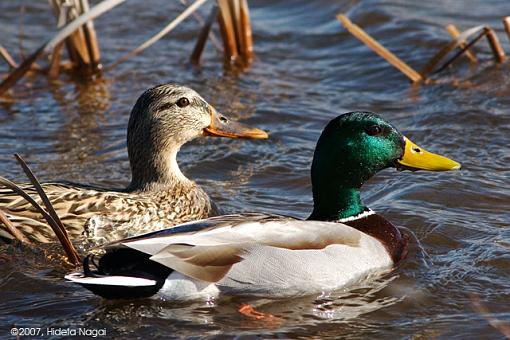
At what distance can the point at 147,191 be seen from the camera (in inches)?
324

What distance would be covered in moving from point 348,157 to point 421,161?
0.52 meters

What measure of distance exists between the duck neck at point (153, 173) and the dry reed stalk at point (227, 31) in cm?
367

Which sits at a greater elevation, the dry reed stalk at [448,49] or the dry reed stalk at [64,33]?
the dry reed stalk at [64,33]

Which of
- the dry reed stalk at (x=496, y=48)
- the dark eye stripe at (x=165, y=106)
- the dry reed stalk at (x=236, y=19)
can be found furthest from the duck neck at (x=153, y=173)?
the dry reed stalk at (x=496, y=48)

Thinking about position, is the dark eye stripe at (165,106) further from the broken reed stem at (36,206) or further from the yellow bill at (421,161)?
the yellow bill at (421,161)

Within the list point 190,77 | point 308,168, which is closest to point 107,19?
point 190,77

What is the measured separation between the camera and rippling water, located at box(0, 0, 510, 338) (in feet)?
21.4

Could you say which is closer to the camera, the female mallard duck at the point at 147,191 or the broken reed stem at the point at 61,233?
the broken reed stem at the point at 61,233

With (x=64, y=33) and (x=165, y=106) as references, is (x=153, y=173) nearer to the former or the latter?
(x=165, y=106)

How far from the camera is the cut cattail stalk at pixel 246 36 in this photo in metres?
12.0

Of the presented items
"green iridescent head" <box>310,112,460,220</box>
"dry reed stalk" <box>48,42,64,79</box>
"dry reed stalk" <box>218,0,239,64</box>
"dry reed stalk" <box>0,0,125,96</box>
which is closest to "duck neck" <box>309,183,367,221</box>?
"green iridescent head" <box>310,112,460,220</box>

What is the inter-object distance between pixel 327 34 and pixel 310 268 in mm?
7395

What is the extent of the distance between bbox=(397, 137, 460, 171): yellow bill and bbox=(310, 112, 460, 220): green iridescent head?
0.01 m

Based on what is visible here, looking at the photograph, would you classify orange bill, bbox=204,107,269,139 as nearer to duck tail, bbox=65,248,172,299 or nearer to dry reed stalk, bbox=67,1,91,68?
duck tail, bbox=65,248,172,299
